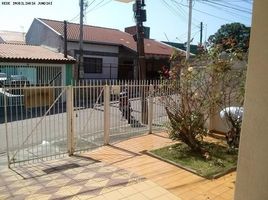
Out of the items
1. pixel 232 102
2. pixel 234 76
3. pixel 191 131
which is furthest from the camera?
pixel 232 102

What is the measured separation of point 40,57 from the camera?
1680 cm

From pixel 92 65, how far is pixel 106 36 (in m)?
3.96

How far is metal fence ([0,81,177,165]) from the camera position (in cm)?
670

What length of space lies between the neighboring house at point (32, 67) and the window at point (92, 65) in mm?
3084

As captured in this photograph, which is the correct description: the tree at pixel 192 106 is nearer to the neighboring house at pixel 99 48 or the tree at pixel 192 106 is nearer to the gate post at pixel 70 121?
the gate post at pixel 70 121

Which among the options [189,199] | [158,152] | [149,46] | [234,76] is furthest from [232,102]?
[149,46]

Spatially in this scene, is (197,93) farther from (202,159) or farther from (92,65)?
(92,65)

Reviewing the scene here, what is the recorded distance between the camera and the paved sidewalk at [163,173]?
4.62 m

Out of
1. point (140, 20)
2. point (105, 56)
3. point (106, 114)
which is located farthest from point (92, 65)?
point (106, 114)

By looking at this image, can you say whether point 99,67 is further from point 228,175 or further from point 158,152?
point 228,175

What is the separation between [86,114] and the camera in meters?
9.57

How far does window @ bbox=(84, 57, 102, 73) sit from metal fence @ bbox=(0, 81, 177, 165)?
11.6m

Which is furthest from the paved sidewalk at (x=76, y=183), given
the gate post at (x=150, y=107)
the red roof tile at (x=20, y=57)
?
the red roof tile at (x=20, y=57)

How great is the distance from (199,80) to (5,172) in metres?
4.54
